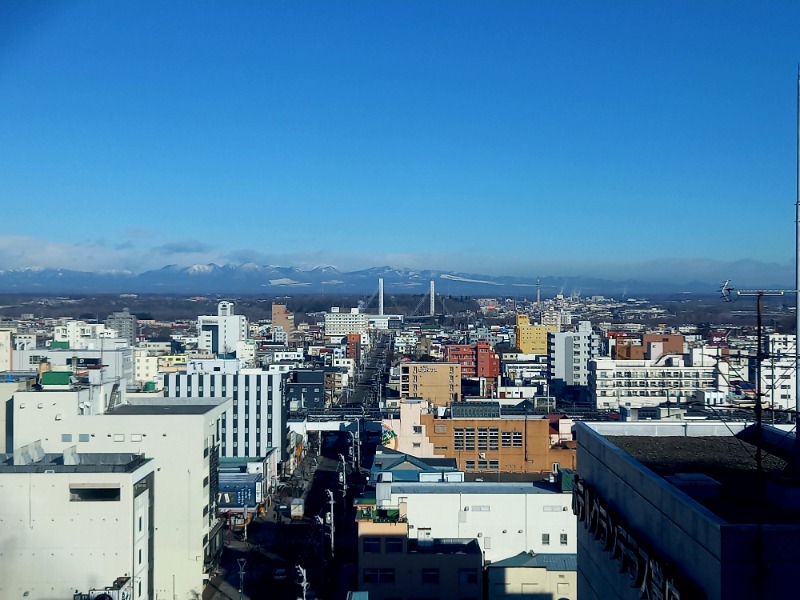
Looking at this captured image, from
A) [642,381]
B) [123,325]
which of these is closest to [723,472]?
[642,381]

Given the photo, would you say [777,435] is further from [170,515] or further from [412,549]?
[170,515]

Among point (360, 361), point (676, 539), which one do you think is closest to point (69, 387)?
point (676, 539)

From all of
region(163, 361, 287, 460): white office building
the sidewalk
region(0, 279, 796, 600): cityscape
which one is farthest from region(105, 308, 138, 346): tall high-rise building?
the sidewalk

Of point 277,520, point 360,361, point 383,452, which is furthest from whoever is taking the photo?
point 360,361

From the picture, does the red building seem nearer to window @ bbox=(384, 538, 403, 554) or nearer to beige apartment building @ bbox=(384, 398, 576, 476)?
beige apartment building @ bbox=(384, 398, 576, 476)

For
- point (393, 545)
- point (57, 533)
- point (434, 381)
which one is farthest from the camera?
point (434, 381)

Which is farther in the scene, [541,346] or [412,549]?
[541,346]

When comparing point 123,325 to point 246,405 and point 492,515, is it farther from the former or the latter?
point 492,515
